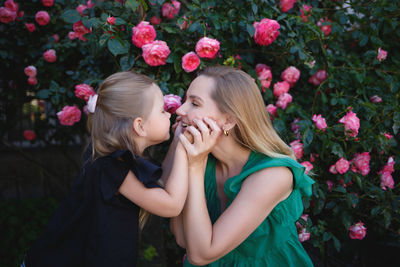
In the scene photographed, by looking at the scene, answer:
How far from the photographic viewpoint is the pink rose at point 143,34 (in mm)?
1650

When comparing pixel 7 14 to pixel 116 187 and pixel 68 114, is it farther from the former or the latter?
pixel 116 187

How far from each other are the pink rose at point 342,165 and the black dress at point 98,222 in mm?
1169

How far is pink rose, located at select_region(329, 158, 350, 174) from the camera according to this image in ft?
6.20

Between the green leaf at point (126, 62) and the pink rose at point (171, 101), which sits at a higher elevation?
the green leaf at point (126, 62)

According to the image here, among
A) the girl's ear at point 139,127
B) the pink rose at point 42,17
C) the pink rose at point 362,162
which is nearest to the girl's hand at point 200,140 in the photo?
the girl's ear at point 139,127

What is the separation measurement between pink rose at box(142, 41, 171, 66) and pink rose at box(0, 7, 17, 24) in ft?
4.85

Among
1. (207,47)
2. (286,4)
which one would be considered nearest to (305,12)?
(286,4)

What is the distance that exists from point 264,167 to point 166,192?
1.47ft

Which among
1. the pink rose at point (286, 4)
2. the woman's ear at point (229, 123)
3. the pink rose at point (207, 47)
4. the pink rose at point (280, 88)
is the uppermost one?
the pink rose at point (286, 4)

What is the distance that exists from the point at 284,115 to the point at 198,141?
934 mm

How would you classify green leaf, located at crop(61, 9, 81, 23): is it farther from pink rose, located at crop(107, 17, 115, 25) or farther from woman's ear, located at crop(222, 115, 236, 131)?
woman's ear, located at crop(222, 115, 236, 131)

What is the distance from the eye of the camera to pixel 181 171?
1351mm

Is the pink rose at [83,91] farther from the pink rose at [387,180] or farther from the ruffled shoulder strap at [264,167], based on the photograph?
the pink rose at [387,180]

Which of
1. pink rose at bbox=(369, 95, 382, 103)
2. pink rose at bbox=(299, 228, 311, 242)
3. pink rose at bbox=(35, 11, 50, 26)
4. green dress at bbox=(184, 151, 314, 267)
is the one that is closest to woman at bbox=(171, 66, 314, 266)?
green dress at bbox=(184, 151, 314, 267)
